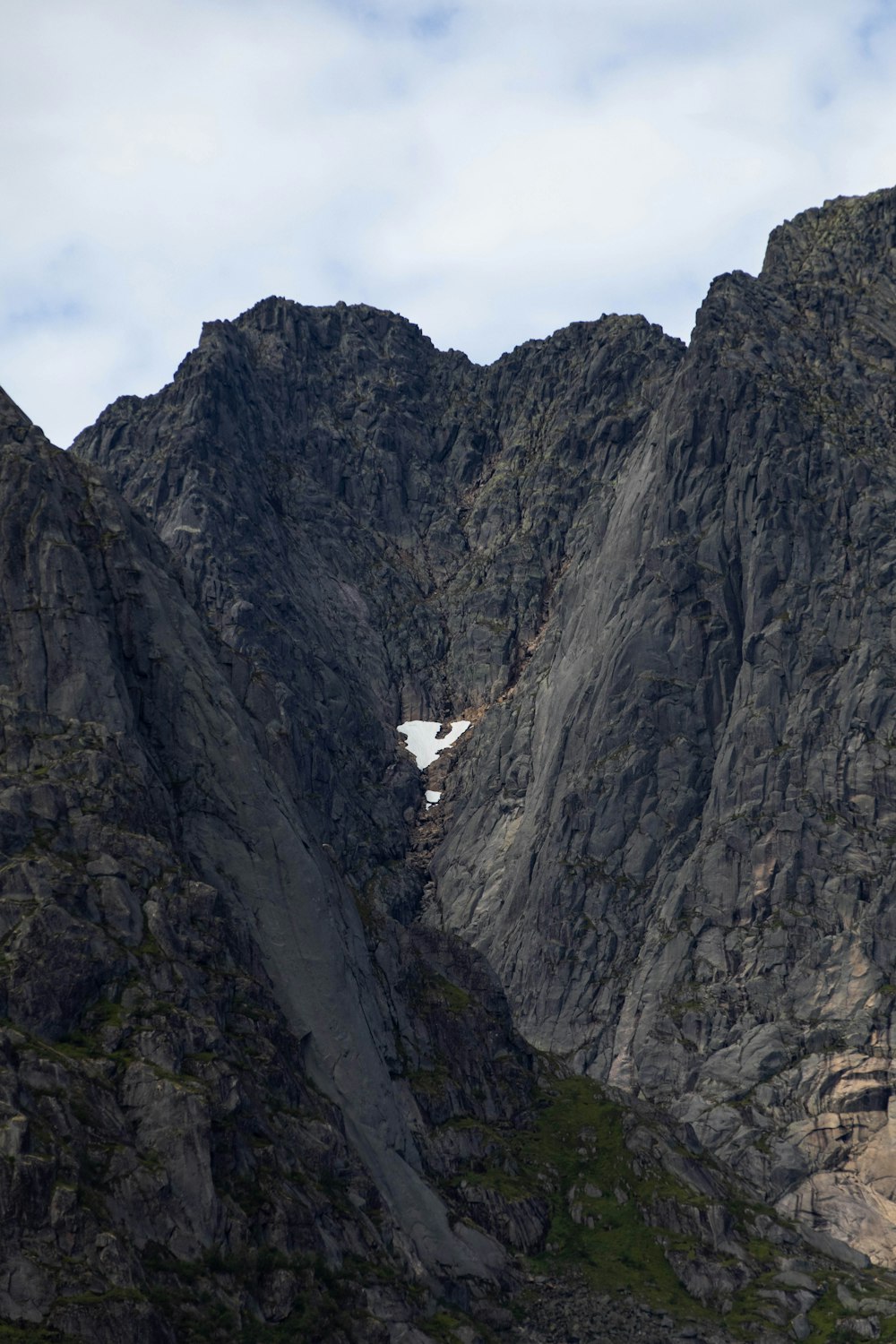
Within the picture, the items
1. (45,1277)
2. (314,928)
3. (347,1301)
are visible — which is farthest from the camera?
(314,928)

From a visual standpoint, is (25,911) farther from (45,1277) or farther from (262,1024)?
(45,1277)

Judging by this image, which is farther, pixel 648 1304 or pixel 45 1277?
pixel 648 1304

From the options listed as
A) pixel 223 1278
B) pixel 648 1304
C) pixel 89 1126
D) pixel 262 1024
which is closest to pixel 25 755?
pixel 262 1024

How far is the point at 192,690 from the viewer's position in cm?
19250

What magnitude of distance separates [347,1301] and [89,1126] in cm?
2642

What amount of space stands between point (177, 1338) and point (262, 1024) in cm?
3987

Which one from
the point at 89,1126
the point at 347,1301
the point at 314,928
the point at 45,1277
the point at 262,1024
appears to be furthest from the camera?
the point at 314,928

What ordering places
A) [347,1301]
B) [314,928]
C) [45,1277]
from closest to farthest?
[45,1277], [347,1301], [314,928]

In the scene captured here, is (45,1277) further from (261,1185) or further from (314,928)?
(314,928)

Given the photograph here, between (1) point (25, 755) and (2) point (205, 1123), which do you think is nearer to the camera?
(2) point (205, 1123)

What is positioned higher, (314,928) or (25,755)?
(25,755)

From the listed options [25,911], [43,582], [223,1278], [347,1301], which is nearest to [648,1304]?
[347,1301]

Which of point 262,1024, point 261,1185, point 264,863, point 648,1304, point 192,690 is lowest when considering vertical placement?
point 648,1304

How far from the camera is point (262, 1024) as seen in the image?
168750mm
